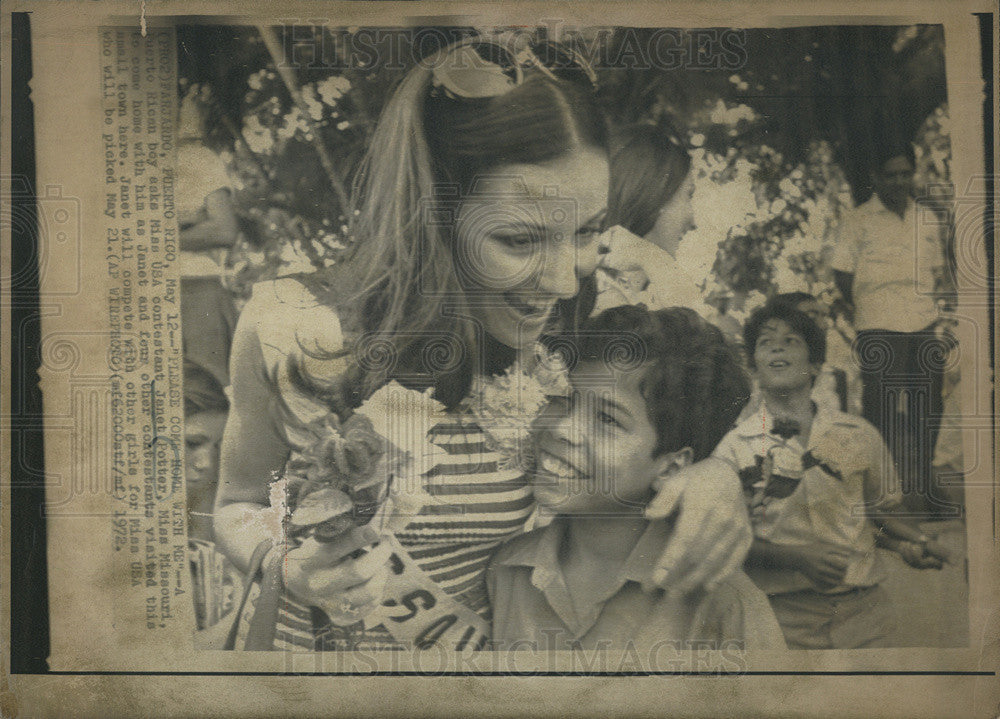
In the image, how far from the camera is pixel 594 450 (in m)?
3.01

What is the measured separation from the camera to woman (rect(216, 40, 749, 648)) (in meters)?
3.00

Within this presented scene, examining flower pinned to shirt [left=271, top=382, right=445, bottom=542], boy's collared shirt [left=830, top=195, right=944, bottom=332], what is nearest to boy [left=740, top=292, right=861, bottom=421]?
boy's collared shirt [left=830, top=195, right=944, bottom=332]

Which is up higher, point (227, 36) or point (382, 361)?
point (227, 36)

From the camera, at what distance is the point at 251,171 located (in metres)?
3.02

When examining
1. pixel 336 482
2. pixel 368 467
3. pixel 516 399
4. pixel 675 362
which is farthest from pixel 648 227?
pixel 336 482

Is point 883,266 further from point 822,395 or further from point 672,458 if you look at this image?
point 672,458

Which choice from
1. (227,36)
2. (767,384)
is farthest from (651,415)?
(227,36)

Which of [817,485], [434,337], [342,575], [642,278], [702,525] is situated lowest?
[342,575]

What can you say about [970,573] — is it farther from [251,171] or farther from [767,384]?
[251,171]

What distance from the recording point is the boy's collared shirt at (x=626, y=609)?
3008 millimetres

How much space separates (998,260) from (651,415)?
1458 mm

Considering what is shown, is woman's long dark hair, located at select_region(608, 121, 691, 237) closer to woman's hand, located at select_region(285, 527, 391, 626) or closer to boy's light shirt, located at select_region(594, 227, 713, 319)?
boy's light shirt, located at select_region(594, 227, 713, 319)

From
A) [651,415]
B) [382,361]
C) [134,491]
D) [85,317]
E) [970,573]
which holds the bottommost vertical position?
[970,573]

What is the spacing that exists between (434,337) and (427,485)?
56cm
